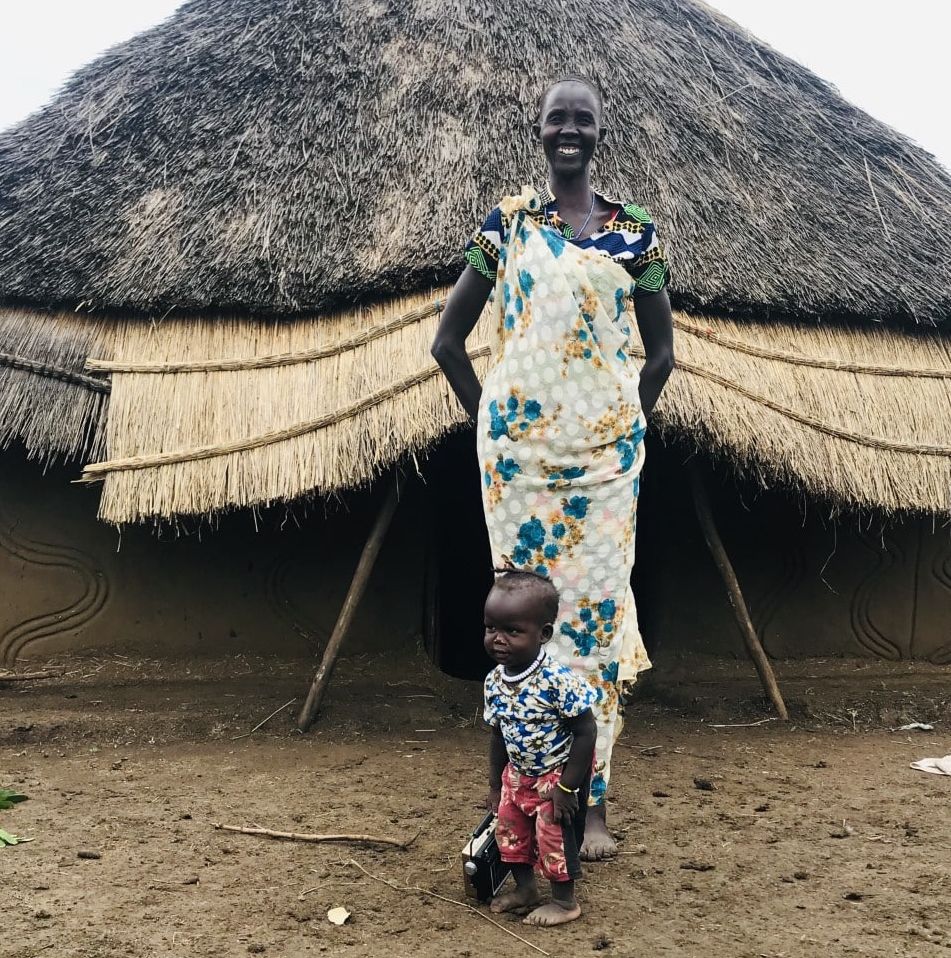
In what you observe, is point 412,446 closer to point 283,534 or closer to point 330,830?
point 283,534

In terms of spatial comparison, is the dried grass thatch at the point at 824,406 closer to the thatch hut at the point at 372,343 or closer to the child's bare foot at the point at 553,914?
the thatch hut at the point at 372,343

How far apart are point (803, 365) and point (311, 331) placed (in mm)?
2335

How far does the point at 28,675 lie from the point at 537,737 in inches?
130

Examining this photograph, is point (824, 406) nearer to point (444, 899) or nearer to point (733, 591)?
point (733, 591)

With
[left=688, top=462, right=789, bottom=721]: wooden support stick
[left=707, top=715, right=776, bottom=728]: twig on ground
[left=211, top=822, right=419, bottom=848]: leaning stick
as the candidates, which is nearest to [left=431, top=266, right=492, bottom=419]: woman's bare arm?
[left=211, top=822, right=419, bottom=848]: leaning stick

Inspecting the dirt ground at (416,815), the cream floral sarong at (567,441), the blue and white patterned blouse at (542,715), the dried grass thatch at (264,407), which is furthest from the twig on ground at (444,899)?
the dried grass thatch at (264,407)

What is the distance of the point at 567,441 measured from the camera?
8.99 feet

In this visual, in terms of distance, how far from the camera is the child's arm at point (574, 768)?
2.33 m

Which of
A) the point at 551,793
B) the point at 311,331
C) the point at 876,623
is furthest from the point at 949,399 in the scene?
the point at 551,793

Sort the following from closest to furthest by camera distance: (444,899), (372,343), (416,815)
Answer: (444,899), (416,815), (372,343)

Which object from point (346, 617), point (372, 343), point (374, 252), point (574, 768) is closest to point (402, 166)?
point (374, 252)

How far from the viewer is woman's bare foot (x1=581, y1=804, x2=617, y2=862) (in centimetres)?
285

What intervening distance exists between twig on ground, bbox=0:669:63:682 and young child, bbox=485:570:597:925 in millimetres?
3148

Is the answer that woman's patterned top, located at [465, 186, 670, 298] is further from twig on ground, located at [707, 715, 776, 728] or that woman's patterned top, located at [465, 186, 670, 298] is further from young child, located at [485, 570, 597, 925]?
twig on ground, located at [707, 715, 776, 728]
